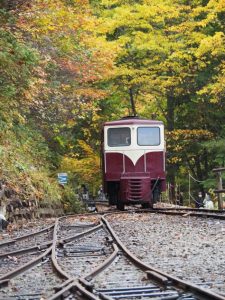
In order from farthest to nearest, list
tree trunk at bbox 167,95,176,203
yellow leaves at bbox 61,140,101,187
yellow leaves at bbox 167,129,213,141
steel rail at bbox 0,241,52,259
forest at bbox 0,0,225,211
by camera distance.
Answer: tree trunk at bbox 167,95,176,203, yellow leaves at bbox 61,140,101,187, yellow leaves at bbox 167,129,213,141, forest at bbox 0,0,225,211, steel rail at bbox 0,241,52,259

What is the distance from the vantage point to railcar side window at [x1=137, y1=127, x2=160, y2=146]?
2000cm

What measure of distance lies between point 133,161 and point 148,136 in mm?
1035

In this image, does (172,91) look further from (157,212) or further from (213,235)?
(213,235)

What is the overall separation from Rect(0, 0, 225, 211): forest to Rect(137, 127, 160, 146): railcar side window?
3.11 m

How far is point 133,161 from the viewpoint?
1973cm

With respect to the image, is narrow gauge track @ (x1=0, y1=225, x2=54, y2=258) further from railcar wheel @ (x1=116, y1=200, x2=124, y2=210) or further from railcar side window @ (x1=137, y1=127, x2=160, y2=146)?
railcar side window @ (x1=137, y1=127, x2=160, y2=146)

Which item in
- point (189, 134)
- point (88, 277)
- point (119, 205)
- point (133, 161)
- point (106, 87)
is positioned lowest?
point (88, 277)

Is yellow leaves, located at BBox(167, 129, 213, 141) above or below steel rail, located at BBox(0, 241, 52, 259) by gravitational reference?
above

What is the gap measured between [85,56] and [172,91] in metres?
6.99

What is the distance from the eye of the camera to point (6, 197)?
15.8 m

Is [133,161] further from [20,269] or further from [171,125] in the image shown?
[20,269]

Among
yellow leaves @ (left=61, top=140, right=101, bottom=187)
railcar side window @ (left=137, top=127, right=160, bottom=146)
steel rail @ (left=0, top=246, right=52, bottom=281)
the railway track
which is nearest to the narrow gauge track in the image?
the railway track

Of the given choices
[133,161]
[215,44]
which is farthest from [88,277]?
[215,44]

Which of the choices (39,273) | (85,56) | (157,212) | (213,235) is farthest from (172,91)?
(39,273)
